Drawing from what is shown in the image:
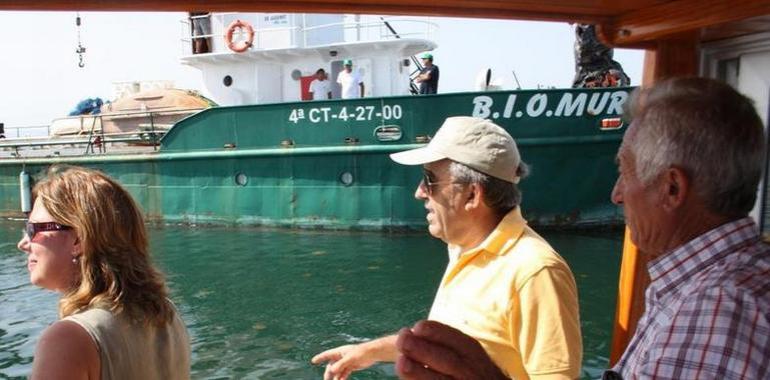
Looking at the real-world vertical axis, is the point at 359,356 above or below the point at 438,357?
below

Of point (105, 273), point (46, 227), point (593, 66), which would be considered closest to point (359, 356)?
point (105, 273)

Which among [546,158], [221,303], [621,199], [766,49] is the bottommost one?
[221,303]

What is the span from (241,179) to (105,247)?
9.83 m

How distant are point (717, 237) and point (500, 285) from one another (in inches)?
29.4

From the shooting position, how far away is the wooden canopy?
1587 millimetres

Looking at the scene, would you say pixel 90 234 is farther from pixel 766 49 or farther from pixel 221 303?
pixel 221 303

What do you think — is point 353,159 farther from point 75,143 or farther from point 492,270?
point 492,270

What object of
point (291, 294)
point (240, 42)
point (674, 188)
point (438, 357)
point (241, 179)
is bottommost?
point (291, 294)

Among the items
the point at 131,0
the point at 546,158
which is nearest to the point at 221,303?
the point at 546,158

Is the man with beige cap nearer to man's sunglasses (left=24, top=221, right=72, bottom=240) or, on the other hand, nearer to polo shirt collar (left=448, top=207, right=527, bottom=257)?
polo shirt collar (left=448, top=207, right=527, bottom=257)

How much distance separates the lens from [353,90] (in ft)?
38.3

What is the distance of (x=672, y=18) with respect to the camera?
1936mm

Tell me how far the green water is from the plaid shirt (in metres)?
4.06

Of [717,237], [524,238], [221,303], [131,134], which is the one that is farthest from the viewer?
[131,134]
